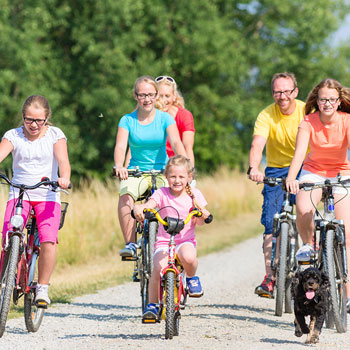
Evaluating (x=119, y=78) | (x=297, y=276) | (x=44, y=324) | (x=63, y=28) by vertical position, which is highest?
(x=63, y=28)

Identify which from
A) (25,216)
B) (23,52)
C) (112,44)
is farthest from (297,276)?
(112,44)

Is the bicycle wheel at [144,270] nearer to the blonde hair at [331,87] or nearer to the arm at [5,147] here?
the arm at [5,147]

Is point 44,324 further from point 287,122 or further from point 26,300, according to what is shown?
point 287,122

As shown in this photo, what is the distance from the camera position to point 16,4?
28844mm

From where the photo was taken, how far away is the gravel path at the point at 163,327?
671 centimetres

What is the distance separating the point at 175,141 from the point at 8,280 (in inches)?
83.2

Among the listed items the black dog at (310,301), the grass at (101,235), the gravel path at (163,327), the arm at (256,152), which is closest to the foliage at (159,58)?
the grass at (101,235)

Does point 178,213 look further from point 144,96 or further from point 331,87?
point 331,87

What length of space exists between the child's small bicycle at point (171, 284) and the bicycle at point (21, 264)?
103 centimetres

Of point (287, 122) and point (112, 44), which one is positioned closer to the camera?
point (287, 122)

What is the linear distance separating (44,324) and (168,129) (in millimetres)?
2166

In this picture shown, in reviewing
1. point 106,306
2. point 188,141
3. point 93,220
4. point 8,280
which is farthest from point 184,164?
point 93,220

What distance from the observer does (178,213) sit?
7031 mm

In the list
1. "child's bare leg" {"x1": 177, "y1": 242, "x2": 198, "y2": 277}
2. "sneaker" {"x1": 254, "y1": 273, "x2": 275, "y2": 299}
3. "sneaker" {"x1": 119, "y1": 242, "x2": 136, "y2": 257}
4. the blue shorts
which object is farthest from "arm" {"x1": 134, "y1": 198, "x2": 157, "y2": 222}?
the blue shorts
